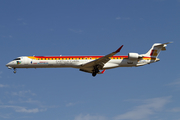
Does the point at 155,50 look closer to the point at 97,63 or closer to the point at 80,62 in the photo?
the point at 97,63

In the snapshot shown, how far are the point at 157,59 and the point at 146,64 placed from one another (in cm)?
182

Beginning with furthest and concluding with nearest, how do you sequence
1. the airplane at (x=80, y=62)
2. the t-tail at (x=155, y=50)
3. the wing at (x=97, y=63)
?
the t-tail at (x=155, y=50)
the airplane at (x=80, y=62)
the wing at (x=97, y=63)

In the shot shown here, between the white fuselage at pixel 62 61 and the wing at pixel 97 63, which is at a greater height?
the white fuselage at pixel 62 61

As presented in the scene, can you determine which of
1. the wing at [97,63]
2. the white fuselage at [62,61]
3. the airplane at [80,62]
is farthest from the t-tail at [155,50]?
the wing at [97,63]

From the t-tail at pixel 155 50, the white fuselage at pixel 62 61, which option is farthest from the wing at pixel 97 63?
the t-tail at pixel 155 50

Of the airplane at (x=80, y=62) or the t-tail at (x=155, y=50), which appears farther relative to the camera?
the t-tail at (x=155, y=50)

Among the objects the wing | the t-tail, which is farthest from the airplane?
the t-tail

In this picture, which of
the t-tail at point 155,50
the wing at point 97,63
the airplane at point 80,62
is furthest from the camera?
the t-tail at point 155,50

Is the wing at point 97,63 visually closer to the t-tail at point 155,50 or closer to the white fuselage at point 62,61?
the white fuselage at point 62,61

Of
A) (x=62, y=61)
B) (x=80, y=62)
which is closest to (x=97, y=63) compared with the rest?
(x=80, y=62)

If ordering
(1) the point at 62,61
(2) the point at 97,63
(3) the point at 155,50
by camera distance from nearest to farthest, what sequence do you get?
(2) the point at 97,63 → (1) the point at 62,61 → (3) the point at 155,50

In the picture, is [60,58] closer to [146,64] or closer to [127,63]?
[127,63]

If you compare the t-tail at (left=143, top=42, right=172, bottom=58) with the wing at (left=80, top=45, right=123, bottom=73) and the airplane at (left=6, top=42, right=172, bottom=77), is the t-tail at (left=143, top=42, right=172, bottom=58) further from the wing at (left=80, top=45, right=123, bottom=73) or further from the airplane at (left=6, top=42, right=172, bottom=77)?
the wing at (left=80, top=45, right=123, bottom=73)

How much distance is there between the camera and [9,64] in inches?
1521
